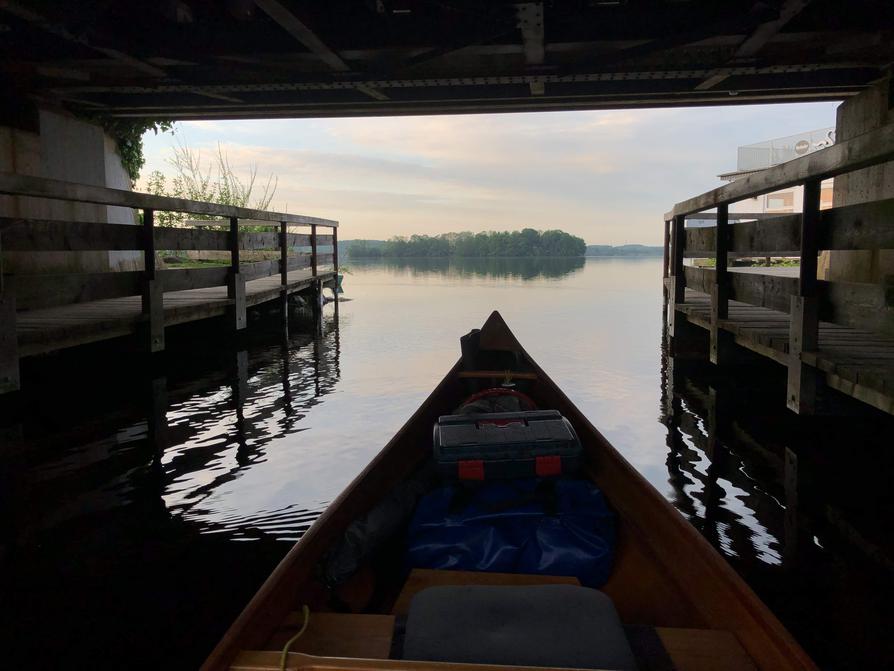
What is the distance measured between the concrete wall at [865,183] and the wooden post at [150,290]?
921 cm

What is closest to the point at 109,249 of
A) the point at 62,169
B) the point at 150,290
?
the point at 150,290

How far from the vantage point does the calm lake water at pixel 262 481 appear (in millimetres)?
2826

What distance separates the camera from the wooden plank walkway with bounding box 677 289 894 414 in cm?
420

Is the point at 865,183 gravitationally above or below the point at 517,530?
above

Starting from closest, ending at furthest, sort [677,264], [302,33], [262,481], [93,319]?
[262,481], [93,319], [302,33], [677,264]

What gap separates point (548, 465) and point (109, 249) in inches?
253

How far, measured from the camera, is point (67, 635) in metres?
2.66

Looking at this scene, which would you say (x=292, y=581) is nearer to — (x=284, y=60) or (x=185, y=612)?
(x=185, y=612)

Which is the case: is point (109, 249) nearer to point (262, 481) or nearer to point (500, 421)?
point (262, 481)

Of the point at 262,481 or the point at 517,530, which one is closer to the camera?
the point at 517,530

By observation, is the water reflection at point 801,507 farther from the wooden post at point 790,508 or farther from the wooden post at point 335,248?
the wooden post at point 335,248

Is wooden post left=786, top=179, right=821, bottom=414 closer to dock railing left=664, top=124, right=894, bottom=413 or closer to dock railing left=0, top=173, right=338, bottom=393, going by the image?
dock railing left=664, top=124, right=894, bottom=413

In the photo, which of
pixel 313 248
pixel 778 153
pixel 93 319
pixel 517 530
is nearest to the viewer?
pixel 517 530

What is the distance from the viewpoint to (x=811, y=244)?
525cm
